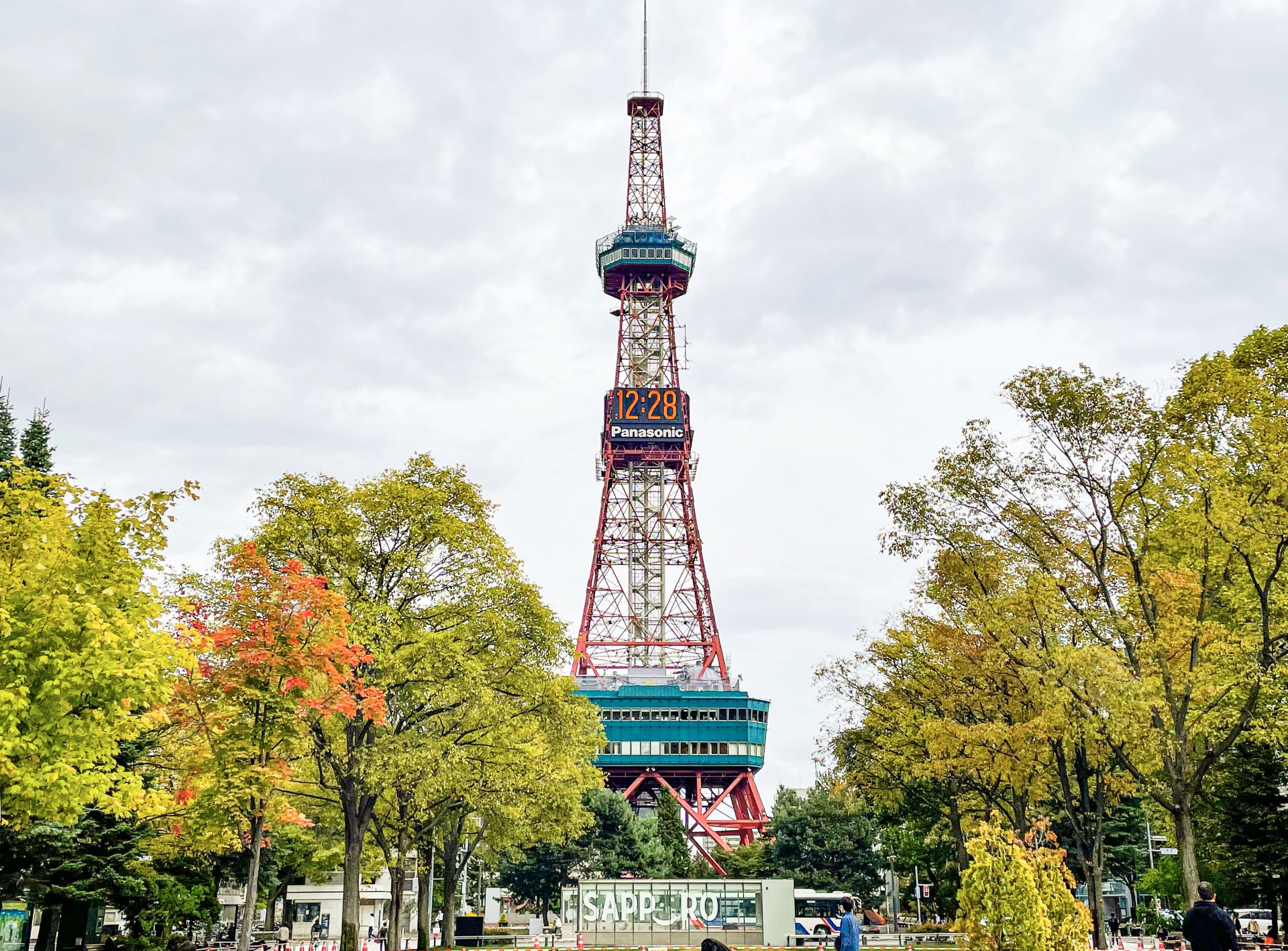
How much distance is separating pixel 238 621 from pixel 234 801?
341 centimetres

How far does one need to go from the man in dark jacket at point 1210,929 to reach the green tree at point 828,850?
53534mm

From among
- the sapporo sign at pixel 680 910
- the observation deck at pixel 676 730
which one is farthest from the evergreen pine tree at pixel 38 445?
the observation deck at pixel 676 730

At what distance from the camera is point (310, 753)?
27688 mm

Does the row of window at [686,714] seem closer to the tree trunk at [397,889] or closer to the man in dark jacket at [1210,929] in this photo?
the tree trunk at [397,889]

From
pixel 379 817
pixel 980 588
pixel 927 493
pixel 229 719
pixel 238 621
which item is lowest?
pixel 379 817

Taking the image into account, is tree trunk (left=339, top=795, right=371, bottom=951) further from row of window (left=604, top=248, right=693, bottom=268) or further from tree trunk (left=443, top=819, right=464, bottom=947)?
row of window (left=604, top=248, right=693, bottom=268)

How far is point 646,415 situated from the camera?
107 metres

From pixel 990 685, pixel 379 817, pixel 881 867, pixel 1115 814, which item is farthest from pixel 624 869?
pixel 990 685

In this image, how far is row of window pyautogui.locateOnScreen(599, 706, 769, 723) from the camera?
93.4 m

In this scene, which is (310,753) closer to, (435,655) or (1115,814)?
(435,655)

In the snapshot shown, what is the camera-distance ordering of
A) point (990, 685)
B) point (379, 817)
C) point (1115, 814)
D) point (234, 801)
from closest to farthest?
point (234, 801)
point (990, 685)
point (379, 817)
point (1115, 814)

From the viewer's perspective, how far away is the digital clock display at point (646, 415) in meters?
106

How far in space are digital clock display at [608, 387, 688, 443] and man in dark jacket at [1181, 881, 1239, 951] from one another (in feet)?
307

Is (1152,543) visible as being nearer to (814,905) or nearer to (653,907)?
(653,907)
